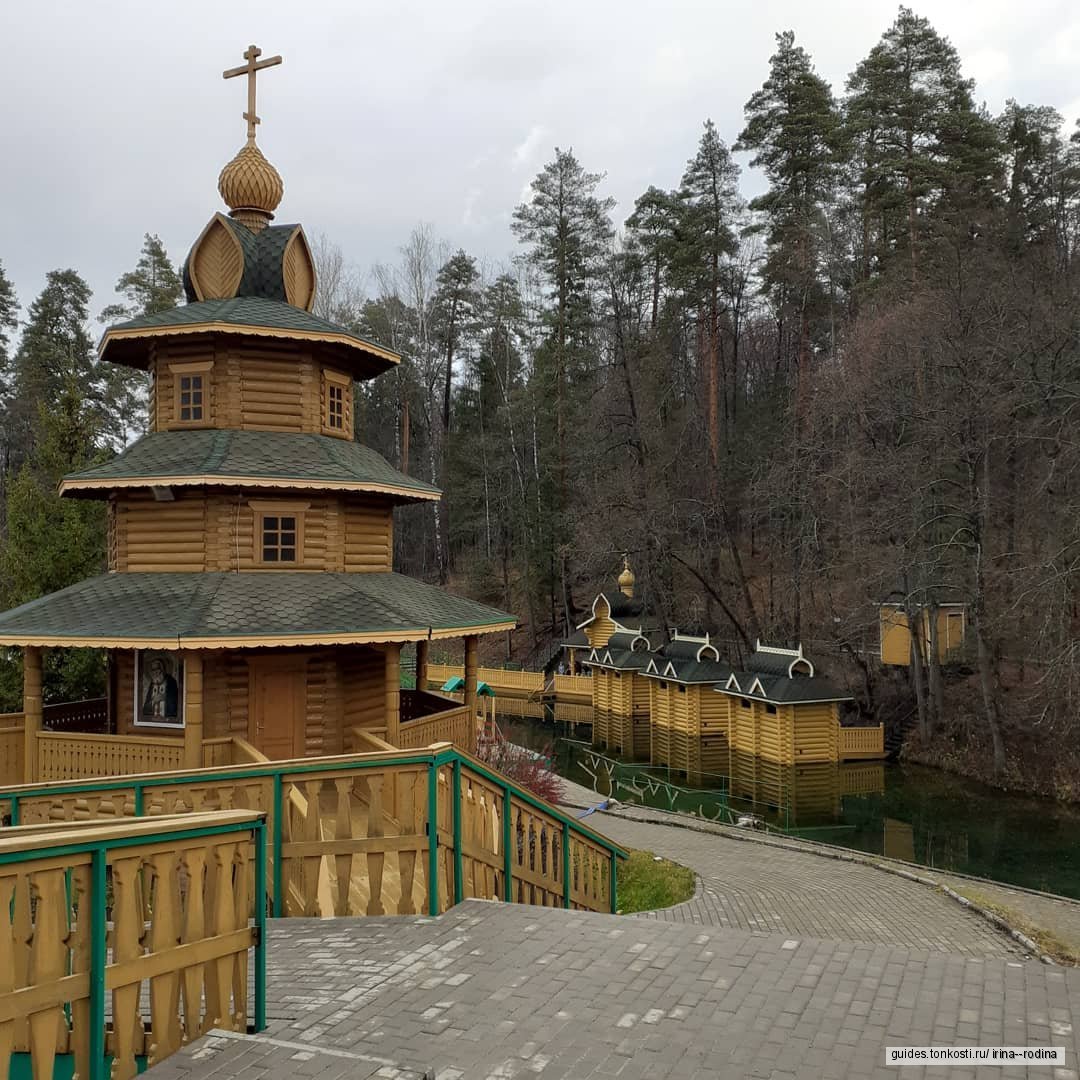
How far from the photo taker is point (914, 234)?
32.9 metres

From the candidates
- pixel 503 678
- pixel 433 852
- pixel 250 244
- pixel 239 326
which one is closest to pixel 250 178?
pixel 250 244

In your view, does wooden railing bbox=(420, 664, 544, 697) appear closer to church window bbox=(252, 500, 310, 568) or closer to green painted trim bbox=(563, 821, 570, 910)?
church window bbox=(252, 500, 310, 568)

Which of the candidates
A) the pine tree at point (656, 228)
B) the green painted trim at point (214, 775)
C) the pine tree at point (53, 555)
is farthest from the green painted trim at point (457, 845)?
the pine tree at point (656, 228)

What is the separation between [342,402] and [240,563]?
12.4 ft

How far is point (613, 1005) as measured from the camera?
4.82 meters

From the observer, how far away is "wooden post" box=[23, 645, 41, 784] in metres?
12.5

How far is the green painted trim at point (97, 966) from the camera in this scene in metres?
3.59

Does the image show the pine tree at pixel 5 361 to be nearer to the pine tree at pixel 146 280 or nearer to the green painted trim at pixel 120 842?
the pine tree at pixel 146 280

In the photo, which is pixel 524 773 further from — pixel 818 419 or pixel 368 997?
pixel 818 419

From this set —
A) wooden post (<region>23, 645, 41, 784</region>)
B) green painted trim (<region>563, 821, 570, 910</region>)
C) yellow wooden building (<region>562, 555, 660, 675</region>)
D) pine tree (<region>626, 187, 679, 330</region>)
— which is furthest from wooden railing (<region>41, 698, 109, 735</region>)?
pine tree (<region>626, 187, 679, 330</region>)

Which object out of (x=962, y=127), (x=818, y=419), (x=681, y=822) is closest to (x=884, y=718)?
(x=818, y=419)

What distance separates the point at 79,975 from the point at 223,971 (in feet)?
2.57

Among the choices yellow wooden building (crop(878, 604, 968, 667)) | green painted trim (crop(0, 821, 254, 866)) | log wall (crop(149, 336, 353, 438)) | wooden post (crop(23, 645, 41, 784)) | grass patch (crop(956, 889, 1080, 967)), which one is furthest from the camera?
yellow wooden building (crop(878, 604, 968, 667))

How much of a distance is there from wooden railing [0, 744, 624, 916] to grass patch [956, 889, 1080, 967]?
27.8ft
